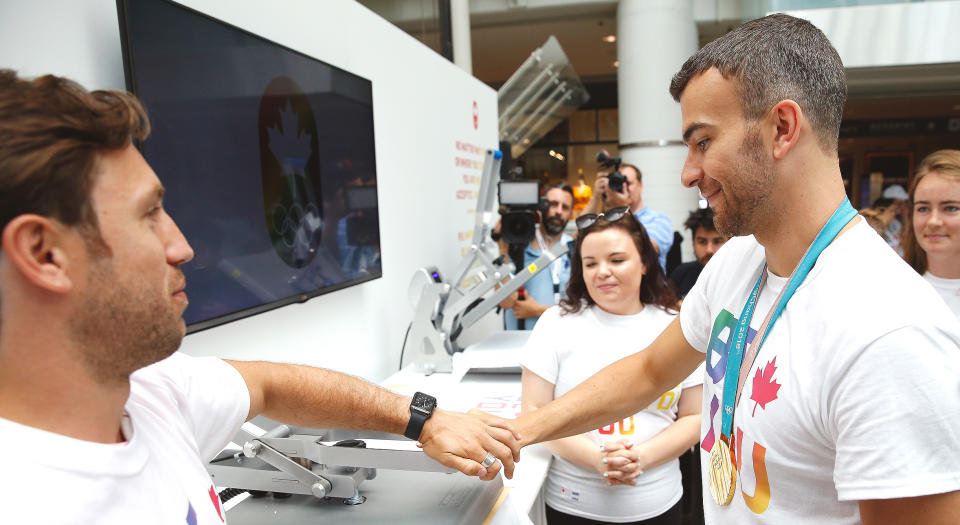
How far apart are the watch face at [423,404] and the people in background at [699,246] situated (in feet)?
7.22

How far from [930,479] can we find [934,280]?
6.08 feet

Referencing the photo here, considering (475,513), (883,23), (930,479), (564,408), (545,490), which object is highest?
(883,23)

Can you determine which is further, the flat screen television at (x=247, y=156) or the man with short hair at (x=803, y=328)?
the flat screen television at (x=247, y=156)

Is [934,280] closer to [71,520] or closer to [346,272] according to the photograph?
[346,272]

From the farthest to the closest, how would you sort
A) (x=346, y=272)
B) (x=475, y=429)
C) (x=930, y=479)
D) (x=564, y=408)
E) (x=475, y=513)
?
(x=346, y=272)
(x=564, y=408)
(x=475, y=429)
(x=475, y=513)
(x=930, y=479)

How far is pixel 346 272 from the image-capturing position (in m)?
2.62

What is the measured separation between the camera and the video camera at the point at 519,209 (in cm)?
327

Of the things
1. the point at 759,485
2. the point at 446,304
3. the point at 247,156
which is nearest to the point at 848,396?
the point at 759,485

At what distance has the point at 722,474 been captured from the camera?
3.65ft

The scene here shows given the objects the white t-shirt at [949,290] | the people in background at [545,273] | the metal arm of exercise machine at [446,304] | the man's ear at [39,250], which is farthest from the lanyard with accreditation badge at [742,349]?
the people in background at [545,273]

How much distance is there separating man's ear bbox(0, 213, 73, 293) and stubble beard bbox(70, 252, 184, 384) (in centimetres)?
4

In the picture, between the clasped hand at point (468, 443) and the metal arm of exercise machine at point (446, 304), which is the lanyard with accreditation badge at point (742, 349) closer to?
the clasped hand at point (468, 443)

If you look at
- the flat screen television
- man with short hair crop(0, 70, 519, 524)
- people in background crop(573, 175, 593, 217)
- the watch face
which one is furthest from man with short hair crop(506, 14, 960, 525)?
people in background crop(573, 175, 593, 217)

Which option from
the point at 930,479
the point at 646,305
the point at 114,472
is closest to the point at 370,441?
the point at 114,472
